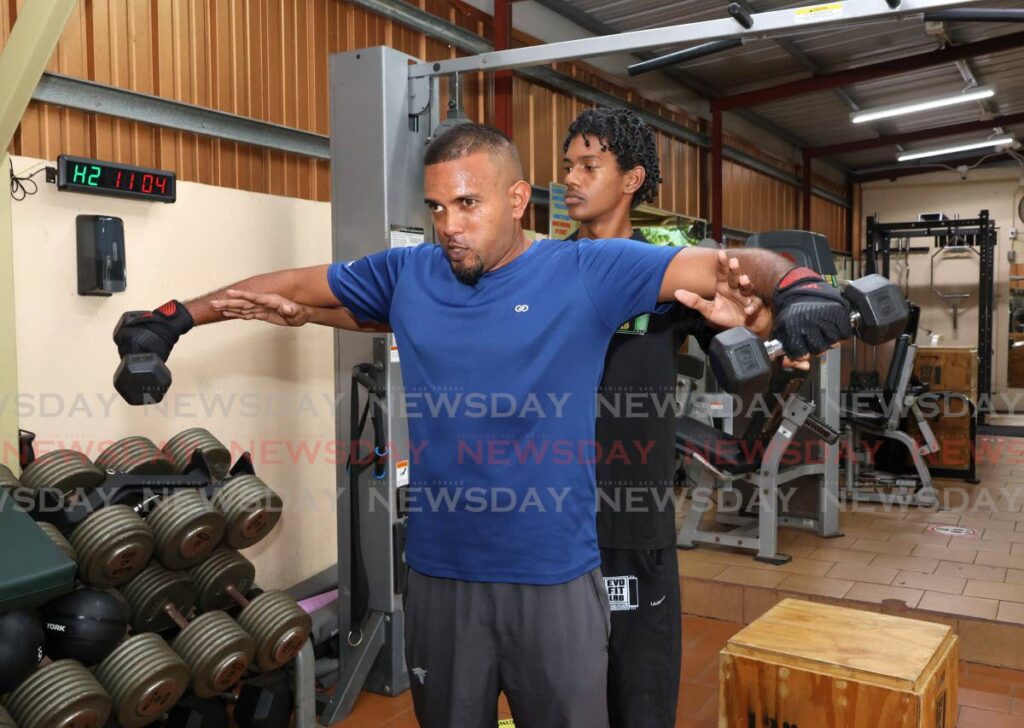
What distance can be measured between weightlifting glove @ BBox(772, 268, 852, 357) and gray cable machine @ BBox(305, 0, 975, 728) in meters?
1.81

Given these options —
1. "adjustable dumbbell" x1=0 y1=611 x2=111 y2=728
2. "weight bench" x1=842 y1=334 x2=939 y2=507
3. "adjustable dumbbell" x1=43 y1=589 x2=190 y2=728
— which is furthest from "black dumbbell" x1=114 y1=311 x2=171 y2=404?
"weight bench" x1=842 y1=334 x2=939 y2=507

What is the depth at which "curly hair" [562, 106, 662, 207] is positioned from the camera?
2191 millimetres

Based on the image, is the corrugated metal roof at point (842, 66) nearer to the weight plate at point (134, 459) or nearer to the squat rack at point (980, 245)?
the squat rack at point (980, 245)

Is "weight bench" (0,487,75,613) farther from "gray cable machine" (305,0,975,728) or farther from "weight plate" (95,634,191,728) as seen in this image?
"gray cable machine" (305,0,975,728)

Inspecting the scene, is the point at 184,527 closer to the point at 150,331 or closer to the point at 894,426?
the point at 150,331

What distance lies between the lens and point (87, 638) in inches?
91.2

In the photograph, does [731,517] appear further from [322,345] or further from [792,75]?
[792,75]

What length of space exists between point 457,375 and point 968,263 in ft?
39.3

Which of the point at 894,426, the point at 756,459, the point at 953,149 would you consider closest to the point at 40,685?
the point at 756,459

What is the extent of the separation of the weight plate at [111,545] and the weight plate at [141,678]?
0.20 m

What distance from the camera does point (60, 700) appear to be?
86.4 inches

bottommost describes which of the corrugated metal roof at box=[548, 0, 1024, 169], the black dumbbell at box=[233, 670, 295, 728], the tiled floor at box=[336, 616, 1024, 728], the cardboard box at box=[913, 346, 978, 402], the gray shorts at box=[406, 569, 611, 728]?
the tiled floor at box=[336, 616, 1024, 728]

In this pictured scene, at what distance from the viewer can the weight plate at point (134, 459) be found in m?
2.77

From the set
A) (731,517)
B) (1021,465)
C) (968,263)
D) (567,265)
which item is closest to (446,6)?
(731,517)
